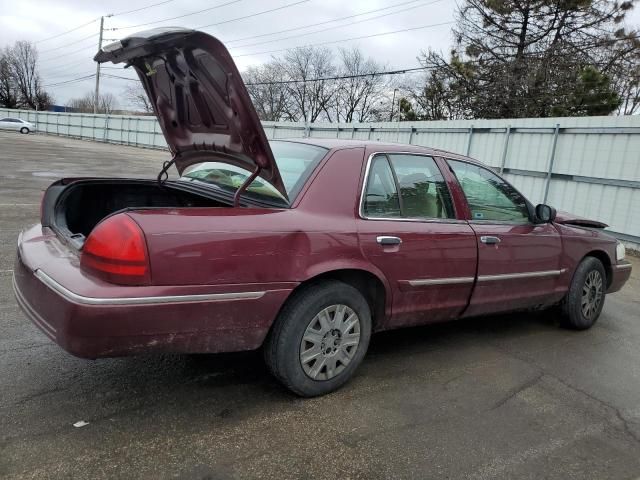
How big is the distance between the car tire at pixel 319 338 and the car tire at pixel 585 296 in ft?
7.89

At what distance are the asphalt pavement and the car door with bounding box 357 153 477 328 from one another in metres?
0.51

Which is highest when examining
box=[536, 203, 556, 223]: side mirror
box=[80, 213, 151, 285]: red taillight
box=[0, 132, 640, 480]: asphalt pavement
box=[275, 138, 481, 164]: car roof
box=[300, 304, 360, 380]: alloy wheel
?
box=[275, 138, 481, 164]: car roof

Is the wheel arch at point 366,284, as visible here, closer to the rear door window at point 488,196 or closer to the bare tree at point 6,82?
the rear door window at point 488,196

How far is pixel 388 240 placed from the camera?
3.24 m

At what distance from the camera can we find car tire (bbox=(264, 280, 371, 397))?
9.55 ft

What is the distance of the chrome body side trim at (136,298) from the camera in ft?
7.86

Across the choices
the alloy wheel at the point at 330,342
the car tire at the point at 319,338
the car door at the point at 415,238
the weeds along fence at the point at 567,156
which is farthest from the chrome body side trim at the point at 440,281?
the weeds along fence at the point at 567,156

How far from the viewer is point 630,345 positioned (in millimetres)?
4617

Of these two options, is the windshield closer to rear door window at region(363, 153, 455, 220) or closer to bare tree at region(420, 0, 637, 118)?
rear door window at region(363, 153, 455, 220)

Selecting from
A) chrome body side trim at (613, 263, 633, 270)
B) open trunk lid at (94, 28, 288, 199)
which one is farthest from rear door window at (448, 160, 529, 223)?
open trunk lid at (94, 28, 288, 199)

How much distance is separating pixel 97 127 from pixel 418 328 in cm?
4347

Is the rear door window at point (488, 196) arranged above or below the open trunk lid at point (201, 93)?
below

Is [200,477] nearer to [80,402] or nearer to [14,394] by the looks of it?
[80,402]

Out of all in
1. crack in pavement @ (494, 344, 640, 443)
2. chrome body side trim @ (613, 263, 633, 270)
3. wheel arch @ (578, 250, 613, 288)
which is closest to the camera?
crack in pavement @ (494, 344, 640, 443)
